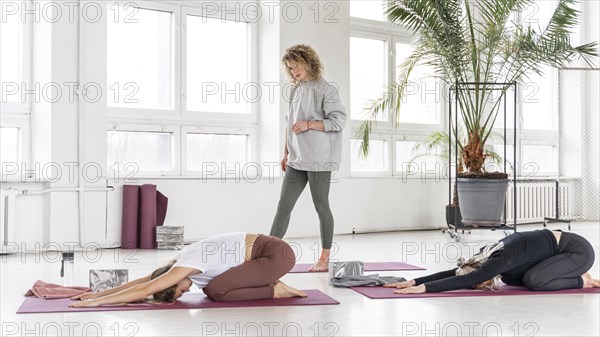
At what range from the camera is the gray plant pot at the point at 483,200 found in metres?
5.99

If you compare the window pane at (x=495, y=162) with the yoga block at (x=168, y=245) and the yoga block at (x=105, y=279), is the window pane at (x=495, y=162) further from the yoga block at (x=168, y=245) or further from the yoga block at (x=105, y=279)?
the yoga block at (x=105, y=279)

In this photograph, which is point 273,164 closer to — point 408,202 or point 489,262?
point 408,202

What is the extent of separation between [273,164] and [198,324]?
3993 millimetres

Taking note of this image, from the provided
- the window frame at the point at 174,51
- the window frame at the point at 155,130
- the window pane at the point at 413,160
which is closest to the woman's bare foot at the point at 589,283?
the window frame at the point at 155,130

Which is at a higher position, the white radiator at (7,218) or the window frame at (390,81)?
the window frame at (390,81)

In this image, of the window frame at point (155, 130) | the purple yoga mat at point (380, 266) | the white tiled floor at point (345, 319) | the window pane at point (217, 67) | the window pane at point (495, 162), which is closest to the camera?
the white tiled floor at point (345, 319)

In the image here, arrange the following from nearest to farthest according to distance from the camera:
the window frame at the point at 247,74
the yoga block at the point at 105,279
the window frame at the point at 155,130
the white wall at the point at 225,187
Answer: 1. the yoga block at the point at 105,279
2. the white wall at the point at 225,187
3. the window frame at the point at 155,130
4. the window frame at the point at 247,74

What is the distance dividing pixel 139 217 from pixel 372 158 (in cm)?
279

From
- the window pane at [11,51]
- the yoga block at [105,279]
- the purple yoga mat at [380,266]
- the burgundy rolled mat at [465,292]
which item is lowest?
the purple yoga mat at [380,266]

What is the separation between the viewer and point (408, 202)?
7.50m

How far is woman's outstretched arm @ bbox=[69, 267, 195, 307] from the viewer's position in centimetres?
292

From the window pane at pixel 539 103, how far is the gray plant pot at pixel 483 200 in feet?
10.4

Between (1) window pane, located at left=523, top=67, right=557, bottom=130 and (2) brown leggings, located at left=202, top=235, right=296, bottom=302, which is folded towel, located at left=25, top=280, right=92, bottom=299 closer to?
(2) brown leggings, located at left=202, top=235, right=296, bottom=302

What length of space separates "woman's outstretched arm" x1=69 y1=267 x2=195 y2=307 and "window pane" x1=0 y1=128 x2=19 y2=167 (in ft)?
9.60
